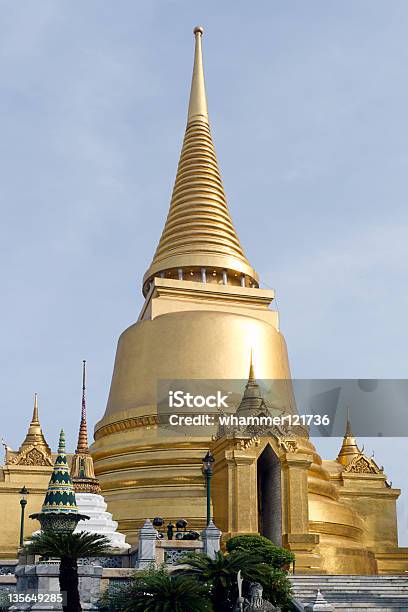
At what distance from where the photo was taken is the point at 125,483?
30.0 m

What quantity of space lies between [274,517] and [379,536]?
794 cm

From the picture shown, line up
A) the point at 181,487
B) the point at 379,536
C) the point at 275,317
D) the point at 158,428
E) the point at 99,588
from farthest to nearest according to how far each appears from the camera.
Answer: the point at 275,317 < the point at 379,536 < the point at 158,428 < the point at 181,487 < the point at 99,588

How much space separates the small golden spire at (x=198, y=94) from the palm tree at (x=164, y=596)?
1122 inches

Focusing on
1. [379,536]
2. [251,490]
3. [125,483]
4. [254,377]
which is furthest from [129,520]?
[379,536]

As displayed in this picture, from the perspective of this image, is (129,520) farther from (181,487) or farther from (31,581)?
(31,581)

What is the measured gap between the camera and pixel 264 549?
21719 mm

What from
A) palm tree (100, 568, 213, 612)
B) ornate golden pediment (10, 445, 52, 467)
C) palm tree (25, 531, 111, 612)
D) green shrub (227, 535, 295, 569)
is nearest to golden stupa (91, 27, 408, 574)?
ornate golden pediment (10, 445, 52, 467)

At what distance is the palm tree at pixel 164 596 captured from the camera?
15141 millimetres

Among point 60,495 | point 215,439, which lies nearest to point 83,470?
point 215,439

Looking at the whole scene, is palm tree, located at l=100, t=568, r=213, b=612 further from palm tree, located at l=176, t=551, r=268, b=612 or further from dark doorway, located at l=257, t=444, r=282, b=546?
dark doorway, located at l=257, t=444, r=282, b=546

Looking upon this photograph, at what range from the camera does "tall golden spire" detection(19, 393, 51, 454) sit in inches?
1326

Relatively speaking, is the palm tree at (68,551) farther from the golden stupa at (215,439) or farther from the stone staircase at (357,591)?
the golden stupa at (215,439)

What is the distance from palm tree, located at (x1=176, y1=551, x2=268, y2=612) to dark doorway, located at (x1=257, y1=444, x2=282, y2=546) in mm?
10324

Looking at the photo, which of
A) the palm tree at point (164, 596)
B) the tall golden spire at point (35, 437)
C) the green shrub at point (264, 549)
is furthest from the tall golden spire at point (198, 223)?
the palm tree at point (164, 596)
